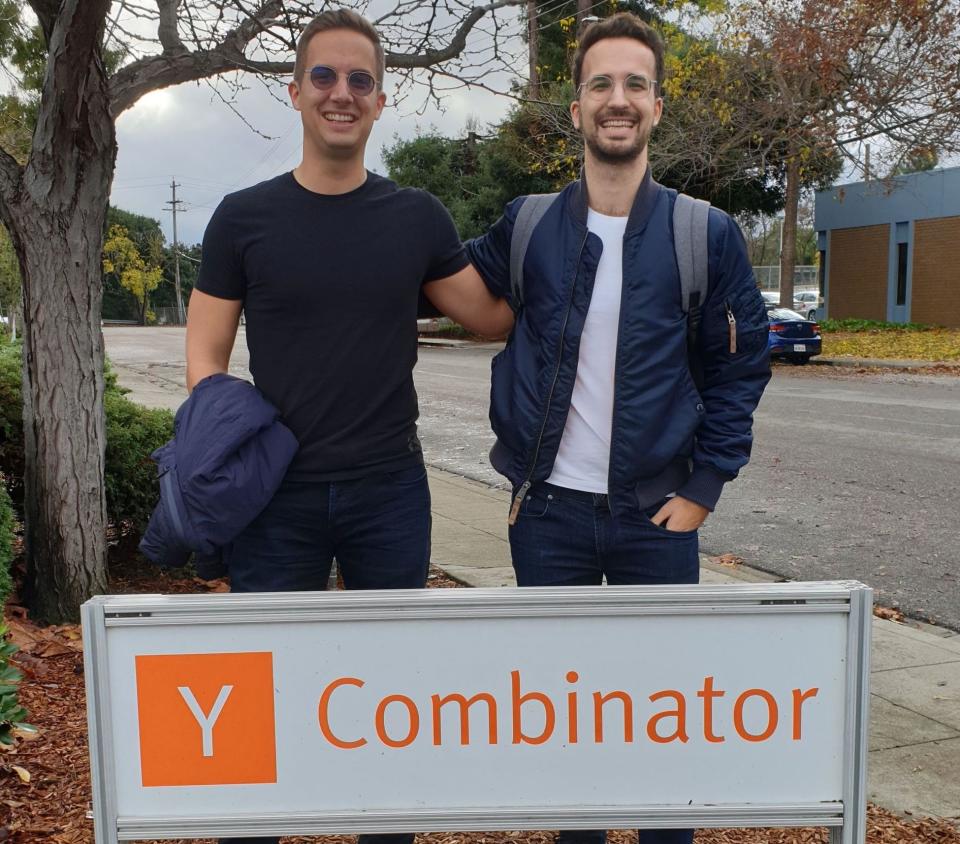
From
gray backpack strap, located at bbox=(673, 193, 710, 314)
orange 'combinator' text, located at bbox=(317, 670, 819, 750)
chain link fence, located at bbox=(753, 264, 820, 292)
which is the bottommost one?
A: orange 'combinator' text, located at bbox=(317, 670, 819, 750)

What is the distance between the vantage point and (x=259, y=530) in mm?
2512

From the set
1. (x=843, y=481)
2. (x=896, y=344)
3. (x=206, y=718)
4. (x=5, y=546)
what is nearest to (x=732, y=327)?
(x=206, y=718)

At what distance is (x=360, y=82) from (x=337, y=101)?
73 mm

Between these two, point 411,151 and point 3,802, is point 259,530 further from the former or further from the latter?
point 411,151

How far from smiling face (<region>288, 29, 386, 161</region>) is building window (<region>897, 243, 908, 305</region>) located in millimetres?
33154

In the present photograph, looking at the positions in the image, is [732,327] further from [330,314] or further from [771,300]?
[771,300]

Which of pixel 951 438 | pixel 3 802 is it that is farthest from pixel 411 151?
pixel 3 802

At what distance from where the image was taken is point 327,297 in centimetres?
242

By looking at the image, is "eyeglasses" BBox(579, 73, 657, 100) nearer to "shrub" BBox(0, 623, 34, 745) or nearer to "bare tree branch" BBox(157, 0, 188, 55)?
"shrub" BBox(0, 623, 34, 745)

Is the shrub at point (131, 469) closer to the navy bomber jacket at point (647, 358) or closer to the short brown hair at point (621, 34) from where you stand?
the navy bomber jacket at point (647, 358)

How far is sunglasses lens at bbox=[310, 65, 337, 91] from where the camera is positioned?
2.44 meters

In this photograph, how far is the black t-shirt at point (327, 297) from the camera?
95.3 inches

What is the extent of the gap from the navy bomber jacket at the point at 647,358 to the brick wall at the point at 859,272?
109ft

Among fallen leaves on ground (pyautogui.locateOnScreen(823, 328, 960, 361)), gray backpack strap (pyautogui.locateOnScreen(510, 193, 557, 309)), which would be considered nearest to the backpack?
gray backpack strap (pyautogui.locateOnScreen(510, 193, 557, 309))
